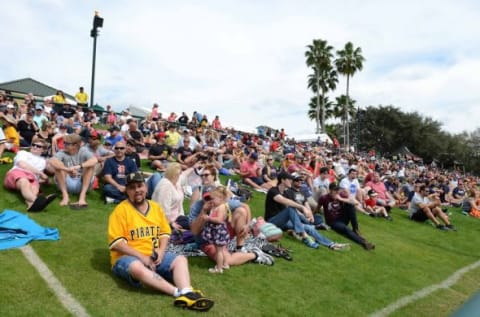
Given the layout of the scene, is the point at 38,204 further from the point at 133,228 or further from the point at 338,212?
the point at 338,212

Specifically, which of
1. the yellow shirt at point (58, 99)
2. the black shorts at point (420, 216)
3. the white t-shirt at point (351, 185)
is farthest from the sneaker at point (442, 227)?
the yellow shirt at point (58, 99)

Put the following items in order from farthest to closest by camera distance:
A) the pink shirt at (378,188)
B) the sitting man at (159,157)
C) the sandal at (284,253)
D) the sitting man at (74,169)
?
the pink shirt at (378,188), the sitting man at (159,157), the sitting man at (74,169), the sandal at (284,253)

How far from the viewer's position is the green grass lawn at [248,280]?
4066 millimetres

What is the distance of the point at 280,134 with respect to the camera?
107ft

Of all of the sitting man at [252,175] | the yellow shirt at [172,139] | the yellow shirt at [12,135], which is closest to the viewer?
the yellow shirt at [12,135]

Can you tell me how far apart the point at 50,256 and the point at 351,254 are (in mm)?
5332

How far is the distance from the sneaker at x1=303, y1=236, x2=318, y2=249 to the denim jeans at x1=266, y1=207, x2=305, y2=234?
17 centimetres

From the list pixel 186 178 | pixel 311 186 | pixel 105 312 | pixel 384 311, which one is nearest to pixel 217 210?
pixel 105 312

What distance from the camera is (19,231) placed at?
18.0 ft

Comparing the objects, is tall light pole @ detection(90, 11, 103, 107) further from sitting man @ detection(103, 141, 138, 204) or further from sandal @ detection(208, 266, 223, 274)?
sandal @ detection(208, 266, 223, 274)

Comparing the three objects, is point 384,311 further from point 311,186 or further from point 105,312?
point 311,186

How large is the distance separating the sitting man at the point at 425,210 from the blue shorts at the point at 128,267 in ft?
35.6

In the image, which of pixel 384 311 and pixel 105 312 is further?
pixel 384 311

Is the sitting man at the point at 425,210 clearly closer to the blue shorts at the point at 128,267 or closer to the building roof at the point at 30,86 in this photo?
the blue shorts at the point at 128,267
